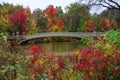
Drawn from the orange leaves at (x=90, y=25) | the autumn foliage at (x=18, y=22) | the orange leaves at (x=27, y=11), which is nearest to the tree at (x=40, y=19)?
the orange leaves at (x=27, y=11)

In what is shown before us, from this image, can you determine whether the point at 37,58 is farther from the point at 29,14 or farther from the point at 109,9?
the point at 29,14

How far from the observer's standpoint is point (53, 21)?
51312 mm

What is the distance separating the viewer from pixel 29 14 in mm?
52656

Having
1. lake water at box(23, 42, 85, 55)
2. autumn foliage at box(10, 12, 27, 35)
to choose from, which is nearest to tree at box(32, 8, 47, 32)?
autumn foliage at box(10, 12, 27, 35)

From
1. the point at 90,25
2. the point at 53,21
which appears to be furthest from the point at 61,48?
the point at 53,21

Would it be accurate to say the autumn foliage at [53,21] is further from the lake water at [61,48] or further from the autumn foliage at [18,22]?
the lake water at [61,48]

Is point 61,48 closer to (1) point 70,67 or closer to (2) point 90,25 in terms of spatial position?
(2) point 90,25

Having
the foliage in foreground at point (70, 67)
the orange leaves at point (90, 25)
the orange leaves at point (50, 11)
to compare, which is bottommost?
the orange leaves at point (90, 25)

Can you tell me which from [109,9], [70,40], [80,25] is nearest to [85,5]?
[109,9]

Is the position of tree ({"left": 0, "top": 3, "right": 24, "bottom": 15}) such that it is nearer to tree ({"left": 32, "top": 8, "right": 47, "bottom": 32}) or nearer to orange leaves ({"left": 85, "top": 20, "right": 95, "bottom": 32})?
tree ({"left": 32, "top": 8, "right": 47, "bottom": 32})

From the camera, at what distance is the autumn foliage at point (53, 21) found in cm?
5056

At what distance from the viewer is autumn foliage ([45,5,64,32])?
50.6m

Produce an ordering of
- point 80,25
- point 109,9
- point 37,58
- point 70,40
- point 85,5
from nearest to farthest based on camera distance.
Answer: point 37,58 < point 109,9 < point 85,5 < point 80,25 < point 70,40

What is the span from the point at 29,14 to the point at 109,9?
2723cm
